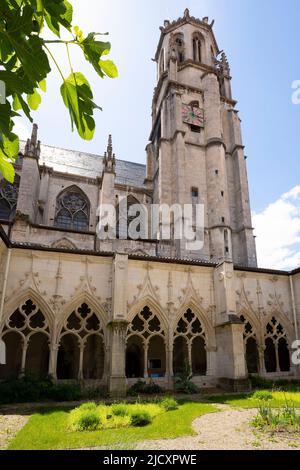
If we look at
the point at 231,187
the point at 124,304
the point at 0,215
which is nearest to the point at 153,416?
the point at 124,304

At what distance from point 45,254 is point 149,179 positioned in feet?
50.7

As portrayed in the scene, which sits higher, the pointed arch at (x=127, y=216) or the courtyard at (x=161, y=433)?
the pointed arch at (x=127, y=216)

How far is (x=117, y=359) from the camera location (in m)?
9.95

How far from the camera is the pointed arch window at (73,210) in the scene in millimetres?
21219

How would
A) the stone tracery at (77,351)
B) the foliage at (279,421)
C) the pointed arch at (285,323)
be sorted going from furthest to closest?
the pointed arch at (285,323), the stone tracery at (77,351), the foliage at (279,421)

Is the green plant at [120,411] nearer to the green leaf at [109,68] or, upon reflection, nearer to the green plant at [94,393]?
the green plant at [94,393]

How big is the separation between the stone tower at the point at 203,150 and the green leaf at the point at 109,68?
58.1 ft

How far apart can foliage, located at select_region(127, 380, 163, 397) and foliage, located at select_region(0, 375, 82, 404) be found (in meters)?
1.85

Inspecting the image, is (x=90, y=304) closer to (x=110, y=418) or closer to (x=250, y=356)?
(x=110, y=418)

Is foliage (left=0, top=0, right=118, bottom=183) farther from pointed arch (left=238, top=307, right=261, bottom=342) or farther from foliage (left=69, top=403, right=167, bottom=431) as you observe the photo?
pointed arch (left=238, top=307, right=261, bottom=342)

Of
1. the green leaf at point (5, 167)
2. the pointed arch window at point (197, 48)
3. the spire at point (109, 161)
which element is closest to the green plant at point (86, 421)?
the green leaf at point (5, 167)

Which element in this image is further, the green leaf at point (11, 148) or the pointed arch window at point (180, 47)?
the pointed arch window at point (180, 47)

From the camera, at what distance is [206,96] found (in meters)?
24.4

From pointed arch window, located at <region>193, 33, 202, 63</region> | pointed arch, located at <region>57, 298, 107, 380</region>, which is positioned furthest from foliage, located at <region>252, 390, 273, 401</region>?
pointed arch window, located at <region>193, 33, 202, 63</region>
